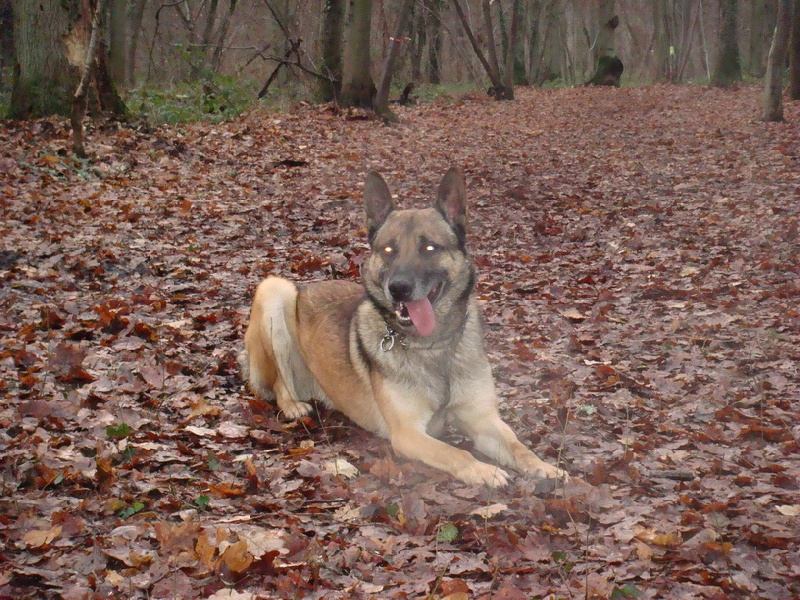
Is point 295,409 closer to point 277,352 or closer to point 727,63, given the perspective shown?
point 277,352

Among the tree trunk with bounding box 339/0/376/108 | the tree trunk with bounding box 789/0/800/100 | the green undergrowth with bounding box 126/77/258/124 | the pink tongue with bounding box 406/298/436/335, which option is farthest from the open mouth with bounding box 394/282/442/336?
the tree trunk with bounding box 789/0/800/100

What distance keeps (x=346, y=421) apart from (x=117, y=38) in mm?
21217

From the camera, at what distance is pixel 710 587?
3.31 meters

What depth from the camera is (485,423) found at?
17.4ft

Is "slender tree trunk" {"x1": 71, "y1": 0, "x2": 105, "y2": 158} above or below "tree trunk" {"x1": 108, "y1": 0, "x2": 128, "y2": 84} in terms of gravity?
below

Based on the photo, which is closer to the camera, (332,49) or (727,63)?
(332,49)

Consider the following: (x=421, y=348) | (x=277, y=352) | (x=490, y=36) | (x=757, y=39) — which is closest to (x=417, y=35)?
(x=490, y=36)

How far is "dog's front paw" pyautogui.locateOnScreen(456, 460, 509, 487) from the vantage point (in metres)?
4.65

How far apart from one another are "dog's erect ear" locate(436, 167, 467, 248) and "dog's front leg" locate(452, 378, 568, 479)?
1092 millimetres

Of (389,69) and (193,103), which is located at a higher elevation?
(389,69)

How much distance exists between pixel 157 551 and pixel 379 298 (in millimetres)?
2456

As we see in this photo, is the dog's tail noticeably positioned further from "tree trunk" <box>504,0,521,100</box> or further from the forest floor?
"tree trunk" <box>504,0,521,100</box>

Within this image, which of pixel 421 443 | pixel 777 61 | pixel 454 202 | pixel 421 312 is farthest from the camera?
pixel 777 61

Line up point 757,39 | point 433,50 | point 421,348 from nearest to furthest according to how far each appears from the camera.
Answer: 1. point 421,348
2. point 757,39
3. point 433,50
